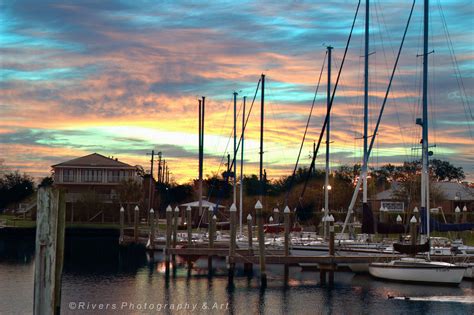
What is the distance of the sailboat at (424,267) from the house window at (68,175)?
2644 inches

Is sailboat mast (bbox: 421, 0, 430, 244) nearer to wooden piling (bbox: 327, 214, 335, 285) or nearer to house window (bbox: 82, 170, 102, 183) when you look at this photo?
wooden piling (bbox: 327, 214, 335, 285)

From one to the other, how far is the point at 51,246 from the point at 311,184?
3262 inches

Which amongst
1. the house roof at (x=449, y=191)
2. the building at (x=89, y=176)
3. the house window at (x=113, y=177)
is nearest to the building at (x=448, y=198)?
the house roof at (x=449, y=191)

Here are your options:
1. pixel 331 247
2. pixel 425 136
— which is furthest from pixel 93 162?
pixel 425 136

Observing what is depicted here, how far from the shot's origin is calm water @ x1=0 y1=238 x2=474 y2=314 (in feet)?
98.0

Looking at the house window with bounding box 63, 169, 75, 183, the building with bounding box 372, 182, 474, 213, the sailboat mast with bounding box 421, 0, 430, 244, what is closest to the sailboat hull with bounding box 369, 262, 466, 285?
the sailboat mast with bounding box 421, 0, 430, 244

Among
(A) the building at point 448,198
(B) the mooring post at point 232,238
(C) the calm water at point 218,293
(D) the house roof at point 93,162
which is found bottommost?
(C) the calm water at point 218,293

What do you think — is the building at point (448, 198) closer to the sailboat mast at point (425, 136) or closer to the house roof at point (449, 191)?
the house roof at point (449, 191)

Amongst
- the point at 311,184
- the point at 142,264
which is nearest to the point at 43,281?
the point at 142,264

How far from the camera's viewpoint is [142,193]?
89250 mm

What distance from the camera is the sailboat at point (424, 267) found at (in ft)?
113

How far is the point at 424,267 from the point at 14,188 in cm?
7816

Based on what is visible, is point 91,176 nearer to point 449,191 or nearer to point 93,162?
point 93,162

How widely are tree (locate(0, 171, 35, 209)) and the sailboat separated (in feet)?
248
